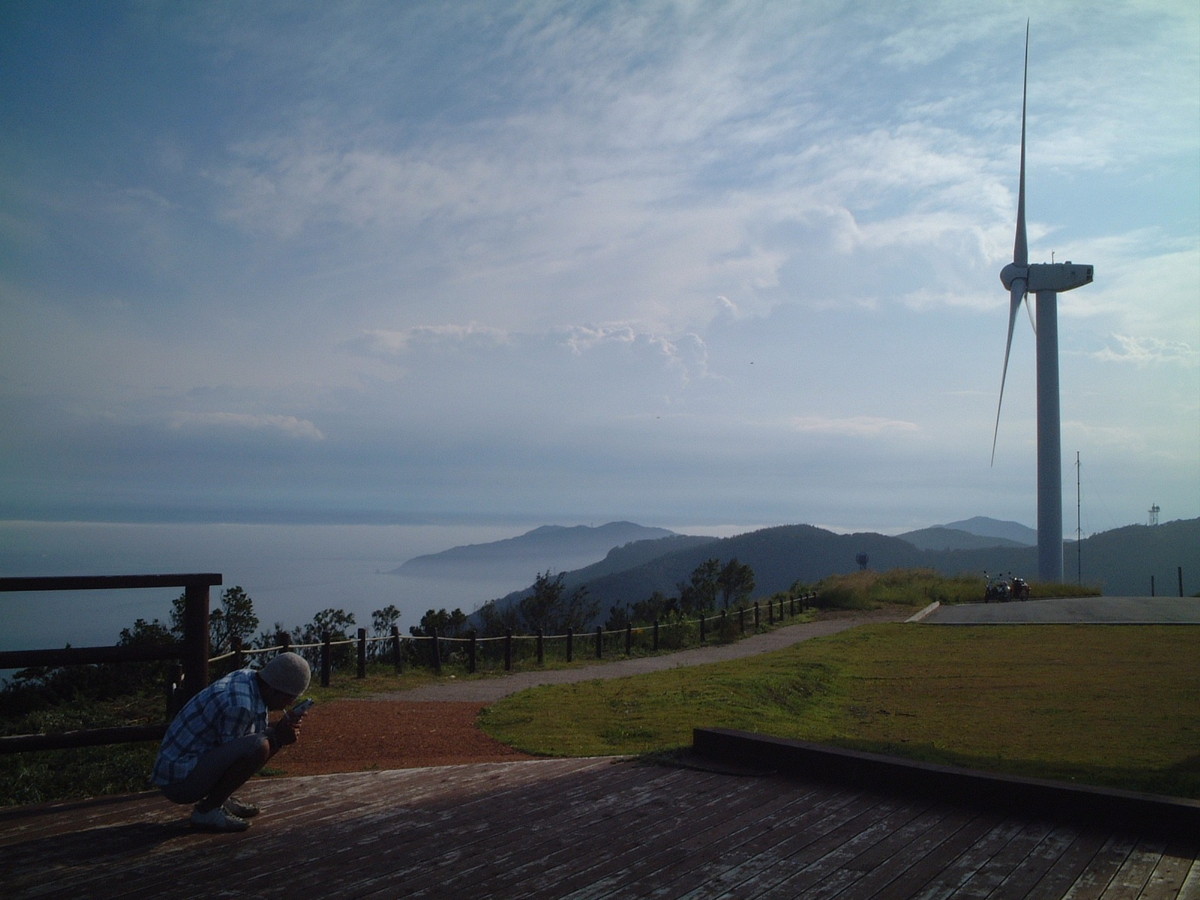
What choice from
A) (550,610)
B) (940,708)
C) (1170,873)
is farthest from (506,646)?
(1170,873)

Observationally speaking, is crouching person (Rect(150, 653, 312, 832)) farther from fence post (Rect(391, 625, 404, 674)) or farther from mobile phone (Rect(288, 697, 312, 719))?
fence post (Rect(391, 625, 404, 674))

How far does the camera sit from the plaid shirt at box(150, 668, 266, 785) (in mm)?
4289

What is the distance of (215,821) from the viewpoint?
166 inches

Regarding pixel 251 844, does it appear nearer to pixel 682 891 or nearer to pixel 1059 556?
pixel 682 891

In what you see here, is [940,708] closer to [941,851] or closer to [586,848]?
[941,851]

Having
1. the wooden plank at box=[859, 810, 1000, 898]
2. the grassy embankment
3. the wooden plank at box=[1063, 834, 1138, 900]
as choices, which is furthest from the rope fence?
the wooden plank at box=[1063, 834, 1138, 900]

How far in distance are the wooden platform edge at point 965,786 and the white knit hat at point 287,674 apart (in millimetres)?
2642

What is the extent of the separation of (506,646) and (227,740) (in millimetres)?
13840

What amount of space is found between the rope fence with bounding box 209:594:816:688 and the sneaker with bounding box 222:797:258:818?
25.8 feet

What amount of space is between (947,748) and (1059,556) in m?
37.6

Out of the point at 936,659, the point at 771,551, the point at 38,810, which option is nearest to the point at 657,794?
the point at 38,810

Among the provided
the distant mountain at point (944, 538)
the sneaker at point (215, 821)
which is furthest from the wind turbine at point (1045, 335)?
the distant mountain at point (944, 538)

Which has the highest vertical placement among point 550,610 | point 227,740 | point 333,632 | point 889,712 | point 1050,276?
point 1050,276

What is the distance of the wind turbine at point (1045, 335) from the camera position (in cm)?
3856
